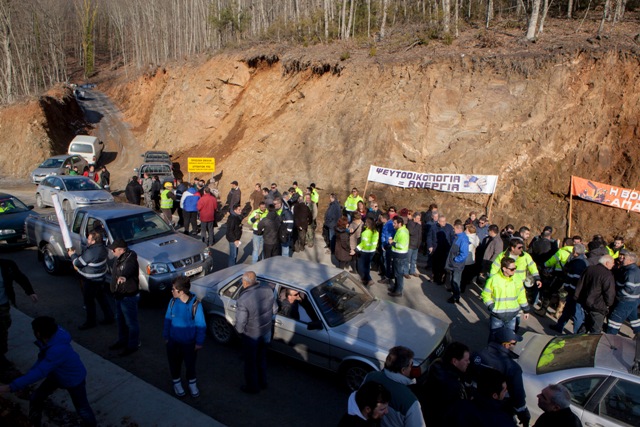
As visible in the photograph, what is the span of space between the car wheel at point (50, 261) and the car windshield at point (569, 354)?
10033 mm

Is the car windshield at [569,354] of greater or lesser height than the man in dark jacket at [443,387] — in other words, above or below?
below

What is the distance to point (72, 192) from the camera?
15.2 meters

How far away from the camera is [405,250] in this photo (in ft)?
29.8

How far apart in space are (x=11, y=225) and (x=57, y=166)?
1454 cm

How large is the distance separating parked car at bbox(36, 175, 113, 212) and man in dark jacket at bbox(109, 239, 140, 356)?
931cm

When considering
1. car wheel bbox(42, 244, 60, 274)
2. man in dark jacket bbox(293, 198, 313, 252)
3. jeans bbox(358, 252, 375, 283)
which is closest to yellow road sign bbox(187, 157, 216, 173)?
man in dark jacket bbox(293, 198, 313, 252)

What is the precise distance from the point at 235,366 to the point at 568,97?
13.2 meters

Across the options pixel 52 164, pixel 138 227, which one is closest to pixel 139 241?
pixel 138 227

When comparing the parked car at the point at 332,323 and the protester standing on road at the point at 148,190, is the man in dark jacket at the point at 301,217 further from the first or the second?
the protester standing on road at the point at 148,190

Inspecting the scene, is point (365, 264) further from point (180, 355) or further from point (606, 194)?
point (606, 194)

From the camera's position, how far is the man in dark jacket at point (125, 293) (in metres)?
6.33

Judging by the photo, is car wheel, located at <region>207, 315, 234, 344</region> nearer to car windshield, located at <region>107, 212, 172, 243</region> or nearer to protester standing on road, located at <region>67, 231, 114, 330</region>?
protester standing on road, located at <region>67, 231, 114, 330</region>

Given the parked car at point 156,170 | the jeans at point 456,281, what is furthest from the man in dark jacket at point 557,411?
the parked car at point 156,170

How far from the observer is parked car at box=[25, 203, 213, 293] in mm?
8290
